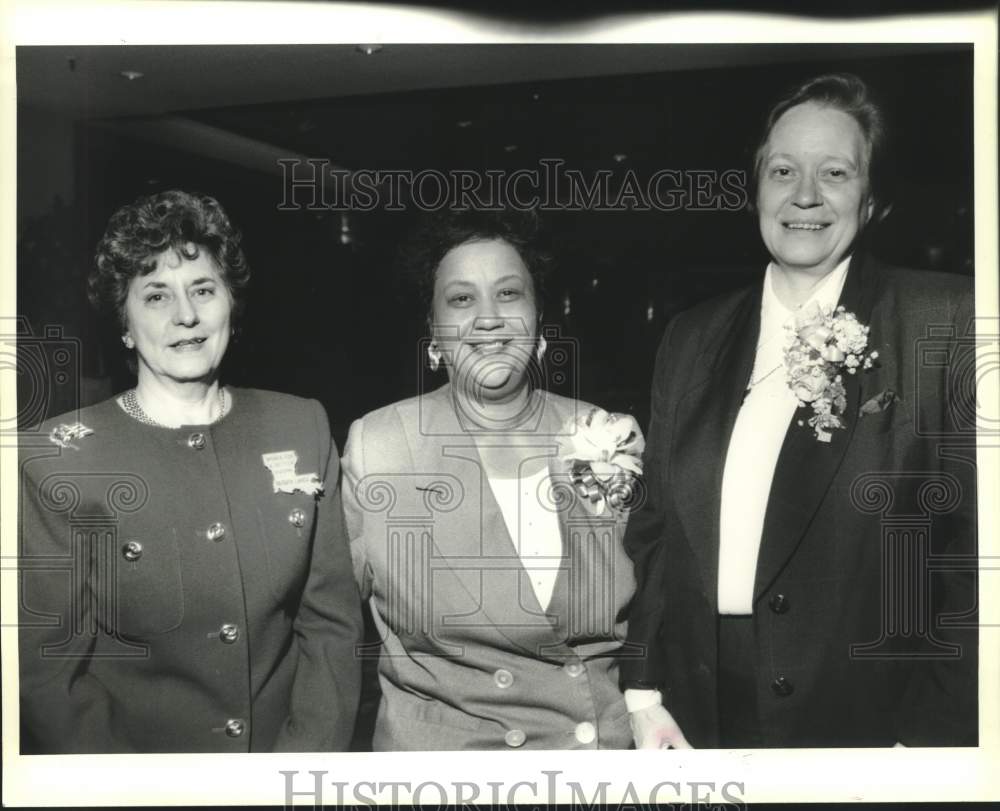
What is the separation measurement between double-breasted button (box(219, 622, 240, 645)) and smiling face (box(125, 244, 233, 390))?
729 millimetres

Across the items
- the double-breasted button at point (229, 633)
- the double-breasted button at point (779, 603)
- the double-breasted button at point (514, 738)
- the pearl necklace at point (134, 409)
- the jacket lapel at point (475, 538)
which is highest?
the pearl necklace at point (134, 409)

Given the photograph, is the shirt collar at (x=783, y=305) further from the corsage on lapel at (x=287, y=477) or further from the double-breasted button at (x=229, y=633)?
the double-breasted button at (x=229, y=633)

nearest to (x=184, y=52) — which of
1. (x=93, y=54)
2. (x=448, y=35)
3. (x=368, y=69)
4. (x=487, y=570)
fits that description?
(x=93, y=54)

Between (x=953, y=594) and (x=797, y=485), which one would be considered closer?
(x=797, y=485)

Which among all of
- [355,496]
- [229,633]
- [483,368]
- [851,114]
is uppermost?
[851,114]

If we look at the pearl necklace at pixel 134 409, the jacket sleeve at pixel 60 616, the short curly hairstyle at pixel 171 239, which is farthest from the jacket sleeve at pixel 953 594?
the jacket sleeve at pixel 60 616

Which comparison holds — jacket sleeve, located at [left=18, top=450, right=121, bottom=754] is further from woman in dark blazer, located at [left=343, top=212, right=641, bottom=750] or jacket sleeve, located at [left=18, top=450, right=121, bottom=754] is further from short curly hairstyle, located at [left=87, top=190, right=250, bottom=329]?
woman in dark blazer, located at [left=343, top=212, right=641, bottom=750]

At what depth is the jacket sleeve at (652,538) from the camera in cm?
325

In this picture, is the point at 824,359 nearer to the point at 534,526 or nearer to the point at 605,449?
the point at 605,449

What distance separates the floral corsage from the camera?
3.21 metres

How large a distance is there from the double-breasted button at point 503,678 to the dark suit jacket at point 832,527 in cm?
36

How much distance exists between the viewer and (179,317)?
3178mm

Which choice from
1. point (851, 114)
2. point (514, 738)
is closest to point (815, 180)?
point (851, 114)

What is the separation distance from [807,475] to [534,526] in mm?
816
